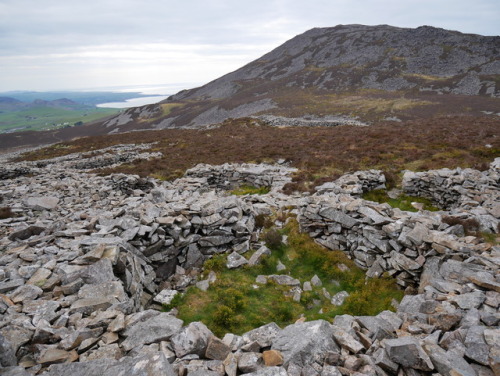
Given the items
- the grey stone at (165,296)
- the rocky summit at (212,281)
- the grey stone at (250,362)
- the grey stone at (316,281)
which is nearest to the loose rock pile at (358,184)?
the rocky summit at (212,281)

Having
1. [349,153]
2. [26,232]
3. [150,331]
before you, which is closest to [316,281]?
[150,331]

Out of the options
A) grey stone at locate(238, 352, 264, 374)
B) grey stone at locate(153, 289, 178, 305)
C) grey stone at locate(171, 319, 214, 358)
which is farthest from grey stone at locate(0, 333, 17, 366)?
grey stone at locate(153, 289, 178, 305)

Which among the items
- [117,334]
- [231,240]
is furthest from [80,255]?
[231,240]

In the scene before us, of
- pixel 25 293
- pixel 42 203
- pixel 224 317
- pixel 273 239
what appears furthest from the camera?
pixel 42 203

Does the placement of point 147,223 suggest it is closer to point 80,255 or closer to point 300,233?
point 80,255

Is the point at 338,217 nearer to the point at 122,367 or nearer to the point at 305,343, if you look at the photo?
the point at 305,343

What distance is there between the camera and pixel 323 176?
21891 millimetres

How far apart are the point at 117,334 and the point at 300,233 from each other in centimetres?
854

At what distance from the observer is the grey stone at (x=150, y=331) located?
571 cm

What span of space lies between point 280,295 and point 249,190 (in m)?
12.7

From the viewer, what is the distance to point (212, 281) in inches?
396

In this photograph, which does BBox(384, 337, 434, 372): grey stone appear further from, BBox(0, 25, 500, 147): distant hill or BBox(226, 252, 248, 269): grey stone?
BBox(0, 25, 500, 147): distant hill

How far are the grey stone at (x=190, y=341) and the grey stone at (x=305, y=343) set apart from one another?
1.41 m

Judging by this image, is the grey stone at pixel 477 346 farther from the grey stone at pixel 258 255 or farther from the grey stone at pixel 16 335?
the grey stone at pixel 16 335
